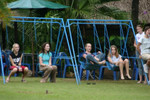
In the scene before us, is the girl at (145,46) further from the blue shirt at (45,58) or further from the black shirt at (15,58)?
the black shirt at (15,58)

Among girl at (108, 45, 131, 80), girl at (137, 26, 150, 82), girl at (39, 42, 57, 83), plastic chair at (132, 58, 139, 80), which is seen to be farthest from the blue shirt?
plastic chair at (132, 58, 139, 80)

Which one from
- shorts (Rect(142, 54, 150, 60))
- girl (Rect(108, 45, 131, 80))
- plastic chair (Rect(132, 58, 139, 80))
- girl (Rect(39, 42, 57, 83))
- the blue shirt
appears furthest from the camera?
plastic chair (Rect(132, 58, 139, 80))

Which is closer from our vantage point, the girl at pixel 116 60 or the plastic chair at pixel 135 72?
the girl at pixel 116 60

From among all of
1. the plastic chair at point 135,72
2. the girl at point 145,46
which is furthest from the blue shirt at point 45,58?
the plastic chair at point 135,72

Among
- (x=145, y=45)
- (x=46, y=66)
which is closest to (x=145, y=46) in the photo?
(x=145, y=45)

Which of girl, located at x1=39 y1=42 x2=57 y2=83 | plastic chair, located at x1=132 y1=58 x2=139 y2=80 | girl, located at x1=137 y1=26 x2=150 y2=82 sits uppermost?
girl, located at x1=137 y1=26 x2=150 y2=82

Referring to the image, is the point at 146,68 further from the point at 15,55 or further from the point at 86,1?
the point at 86,1

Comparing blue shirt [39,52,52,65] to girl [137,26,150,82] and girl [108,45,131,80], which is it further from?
girl [137,26,150,82]

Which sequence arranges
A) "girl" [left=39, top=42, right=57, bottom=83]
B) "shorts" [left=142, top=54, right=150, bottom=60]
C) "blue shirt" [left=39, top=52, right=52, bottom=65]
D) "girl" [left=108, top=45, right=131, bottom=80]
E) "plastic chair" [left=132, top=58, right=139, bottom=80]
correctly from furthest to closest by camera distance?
1. "plastic chair" [left=132, top=58, right=139, bottom=80]
2. "girl" [left=108, top=45, right=131, bottom=80]
3. "blue shirt" [left=39, top=52, right=52, bottom=65]
4. "girl" [left=39, top=42, right=57, bottom=83]
5. "shorts" [left=142, top=54, right=150, bottom=60]

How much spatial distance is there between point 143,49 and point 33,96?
5.20 metres

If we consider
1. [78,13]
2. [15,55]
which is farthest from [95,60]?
[78,13]

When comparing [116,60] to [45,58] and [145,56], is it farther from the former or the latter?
[45,58]

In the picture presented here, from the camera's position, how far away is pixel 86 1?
62.2ft

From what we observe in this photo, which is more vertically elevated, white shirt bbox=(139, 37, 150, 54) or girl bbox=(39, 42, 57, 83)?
white shirt bbox=(139, 37, 150, 54)
